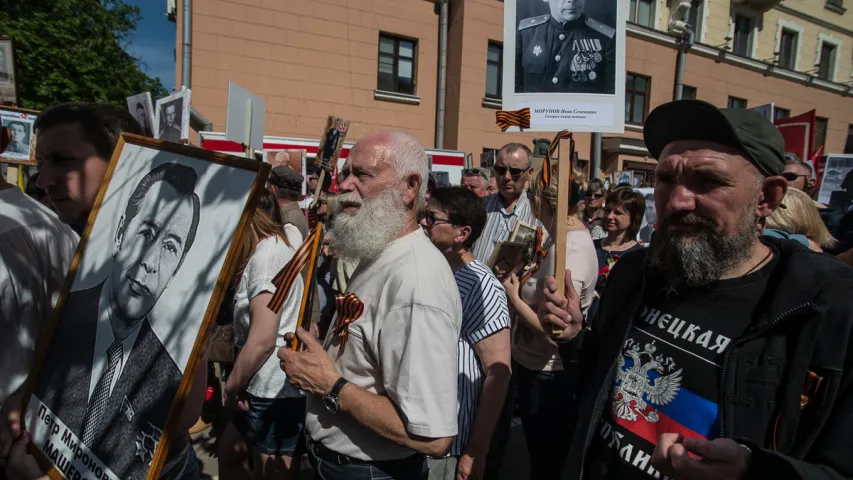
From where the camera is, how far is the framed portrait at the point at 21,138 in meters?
4.54

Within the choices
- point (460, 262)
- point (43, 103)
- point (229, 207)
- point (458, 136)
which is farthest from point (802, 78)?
point (43, 103)

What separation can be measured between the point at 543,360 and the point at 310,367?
1537 millimetres

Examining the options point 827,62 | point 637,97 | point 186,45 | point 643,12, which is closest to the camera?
point 186,45

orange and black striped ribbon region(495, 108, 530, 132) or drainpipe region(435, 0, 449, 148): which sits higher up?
drainpipe region(435, 0, 449, 148)

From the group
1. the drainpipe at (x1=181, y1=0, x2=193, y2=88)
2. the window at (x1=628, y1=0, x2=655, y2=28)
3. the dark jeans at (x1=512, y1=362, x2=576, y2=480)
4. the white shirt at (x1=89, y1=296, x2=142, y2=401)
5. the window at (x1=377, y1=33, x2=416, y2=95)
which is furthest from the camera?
the window at (x1=628, y1=0, x2=655, y2=28)

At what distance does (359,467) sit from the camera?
1.57 metres

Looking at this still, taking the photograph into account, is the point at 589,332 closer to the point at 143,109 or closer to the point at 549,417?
the point at 549,417

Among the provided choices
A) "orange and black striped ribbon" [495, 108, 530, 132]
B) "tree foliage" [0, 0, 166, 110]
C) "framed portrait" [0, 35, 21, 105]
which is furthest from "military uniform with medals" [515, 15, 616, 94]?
"tree foliage" [0, 0, 166, 110]

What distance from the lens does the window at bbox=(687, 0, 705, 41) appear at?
1880 centimetres

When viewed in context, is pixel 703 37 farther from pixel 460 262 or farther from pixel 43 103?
pixel 43 103

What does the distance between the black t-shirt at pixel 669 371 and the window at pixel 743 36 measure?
23.5 m

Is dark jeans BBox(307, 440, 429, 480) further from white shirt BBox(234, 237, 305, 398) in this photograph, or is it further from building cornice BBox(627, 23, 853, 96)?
building cornice BBox(627, 23, 853, 96)

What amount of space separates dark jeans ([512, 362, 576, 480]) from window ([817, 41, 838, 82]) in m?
28.0

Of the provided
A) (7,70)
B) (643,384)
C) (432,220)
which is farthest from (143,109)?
(643,384)
